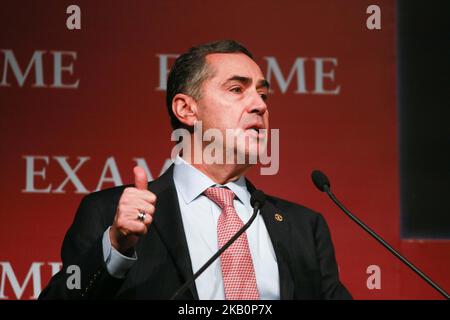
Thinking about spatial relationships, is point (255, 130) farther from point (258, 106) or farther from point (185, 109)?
point (185, 109)

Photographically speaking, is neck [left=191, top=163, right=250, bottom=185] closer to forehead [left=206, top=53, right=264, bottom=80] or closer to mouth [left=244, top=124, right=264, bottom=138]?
mouth [left=244, top=124, right=264, bottom=138]

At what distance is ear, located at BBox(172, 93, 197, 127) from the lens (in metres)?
2.32

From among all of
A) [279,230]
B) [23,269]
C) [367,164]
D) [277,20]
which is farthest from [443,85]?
[23,269]

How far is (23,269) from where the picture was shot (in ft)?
8.95

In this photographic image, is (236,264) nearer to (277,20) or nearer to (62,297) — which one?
(62,297)

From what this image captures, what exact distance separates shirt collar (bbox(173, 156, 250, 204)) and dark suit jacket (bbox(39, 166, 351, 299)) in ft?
0.09

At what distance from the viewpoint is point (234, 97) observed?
222 centimetres

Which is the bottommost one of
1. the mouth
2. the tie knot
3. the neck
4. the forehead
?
the tie knot

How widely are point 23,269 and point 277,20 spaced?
1.33 m

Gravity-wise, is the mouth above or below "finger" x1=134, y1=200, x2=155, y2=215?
above

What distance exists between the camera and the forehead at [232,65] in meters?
2.26

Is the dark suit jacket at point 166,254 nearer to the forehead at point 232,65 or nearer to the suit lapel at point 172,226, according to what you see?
the suit lapel at point 172,226

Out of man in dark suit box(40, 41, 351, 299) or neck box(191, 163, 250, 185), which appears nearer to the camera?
man in dark suit box(40, 41, 351, 299)

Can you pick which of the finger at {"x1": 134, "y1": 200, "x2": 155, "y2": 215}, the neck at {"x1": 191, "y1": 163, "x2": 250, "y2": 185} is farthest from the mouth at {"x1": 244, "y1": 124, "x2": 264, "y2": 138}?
the finger at {"x1": 134, "y1": 200, "x2": 155, "y2": 215}
